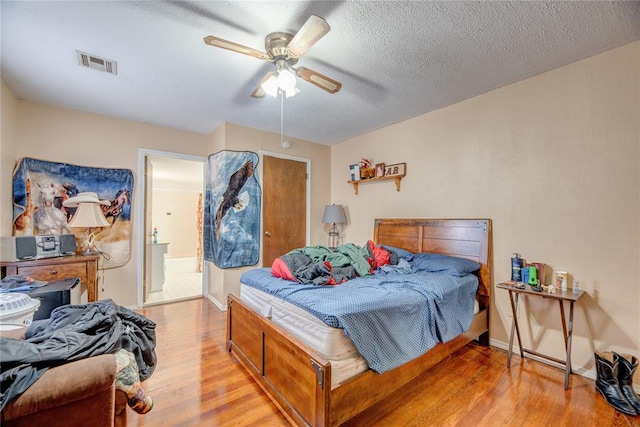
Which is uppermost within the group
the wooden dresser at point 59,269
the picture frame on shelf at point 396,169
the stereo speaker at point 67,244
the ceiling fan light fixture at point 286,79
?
the ceiling fan light fixture at point 286,79

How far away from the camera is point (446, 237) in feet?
9.95

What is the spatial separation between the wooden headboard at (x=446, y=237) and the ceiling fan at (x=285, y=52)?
196cm

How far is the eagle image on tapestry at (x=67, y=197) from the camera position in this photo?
9.39ft

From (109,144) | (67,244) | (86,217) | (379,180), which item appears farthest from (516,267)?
(109,144)

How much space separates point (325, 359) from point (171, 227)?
310 inches

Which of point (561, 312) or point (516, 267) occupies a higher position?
point (516, 267)

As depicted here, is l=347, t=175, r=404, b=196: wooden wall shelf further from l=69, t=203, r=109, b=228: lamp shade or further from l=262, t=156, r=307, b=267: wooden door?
l=69, t=203, r=109, b=228: lamp shade

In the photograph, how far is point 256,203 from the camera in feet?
12.5

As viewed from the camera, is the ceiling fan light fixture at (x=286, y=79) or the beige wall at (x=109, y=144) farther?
the beige wall at (x=109, y=144)

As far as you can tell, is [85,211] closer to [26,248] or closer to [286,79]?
[26,248]

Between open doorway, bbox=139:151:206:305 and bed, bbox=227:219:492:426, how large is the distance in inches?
89.9

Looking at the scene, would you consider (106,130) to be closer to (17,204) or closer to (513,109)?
(17,204)

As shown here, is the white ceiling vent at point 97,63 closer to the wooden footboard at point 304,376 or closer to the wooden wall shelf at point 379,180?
the wooden footboard at point 304,376

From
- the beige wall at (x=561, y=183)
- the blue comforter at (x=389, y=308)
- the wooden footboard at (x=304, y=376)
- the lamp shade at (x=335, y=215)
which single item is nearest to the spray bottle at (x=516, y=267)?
the beige wall at (x=561, y=183)
